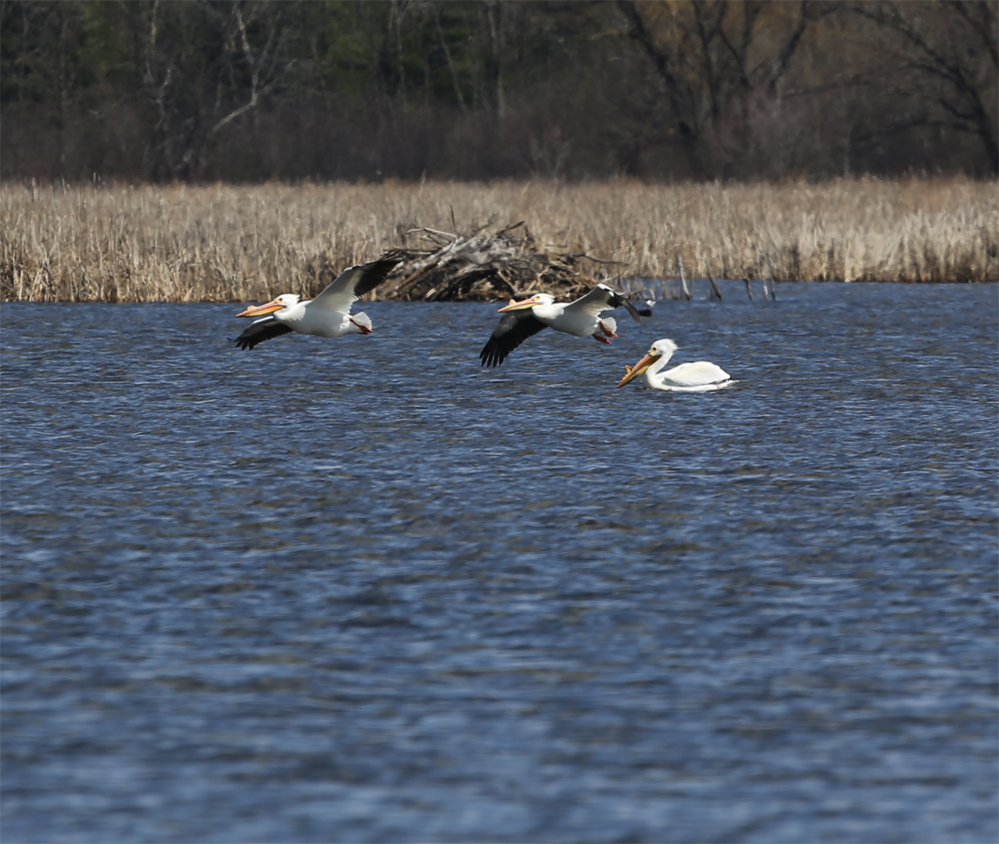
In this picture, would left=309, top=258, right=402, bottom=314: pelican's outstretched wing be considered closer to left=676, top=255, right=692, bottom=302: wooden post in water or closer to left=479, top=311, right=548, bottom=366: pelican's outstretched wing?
left=479, top=311, right=548, bottom=366: pelican's outstretched wing

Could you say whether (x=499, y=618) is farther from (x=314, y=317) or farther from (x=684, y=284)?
(x=684, y=284)

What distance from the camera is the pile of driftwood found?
22.8m

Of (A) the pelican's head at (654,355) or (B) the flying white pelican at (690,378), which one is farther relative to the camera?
(A) the pelican's head at (654,355)

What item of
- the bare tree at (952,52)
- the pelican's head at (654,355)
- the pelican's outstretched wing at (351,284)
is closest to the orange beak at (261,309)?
the pelican's outstretched wing at (351,284)

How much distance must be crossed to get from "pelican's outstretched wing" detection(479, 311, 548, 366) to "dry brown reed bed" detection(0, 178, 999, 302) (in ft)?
23.6

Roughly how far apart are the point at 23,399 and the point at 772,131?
110 feet

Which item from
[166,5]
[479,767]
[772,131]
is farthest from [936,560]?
[166,5]

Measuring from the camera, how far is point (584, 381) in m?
15.9

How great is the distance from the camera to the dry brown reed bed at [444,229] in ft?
73.5

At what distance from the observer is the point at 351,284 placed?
13.8 metres

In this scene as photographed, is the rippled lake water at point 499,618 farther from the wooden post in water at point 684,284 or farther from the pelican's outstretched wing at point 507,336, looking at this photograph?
the wooden post in water at point 684,284

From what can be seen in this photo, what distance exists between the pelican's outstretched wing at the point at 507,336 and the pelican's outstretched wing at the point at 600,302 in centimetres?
75

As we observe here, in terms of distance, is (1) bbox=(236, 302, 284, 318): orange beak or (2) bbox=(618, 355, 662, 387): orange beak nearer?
(1) bbox=(236, 302, 284, 318): orange beak

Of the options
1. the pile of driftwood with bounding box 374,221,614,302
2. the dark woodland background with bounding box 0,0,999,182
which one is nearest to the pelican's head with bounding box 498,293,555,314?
the pile of driftwood with bounding box 374,221,614,302
